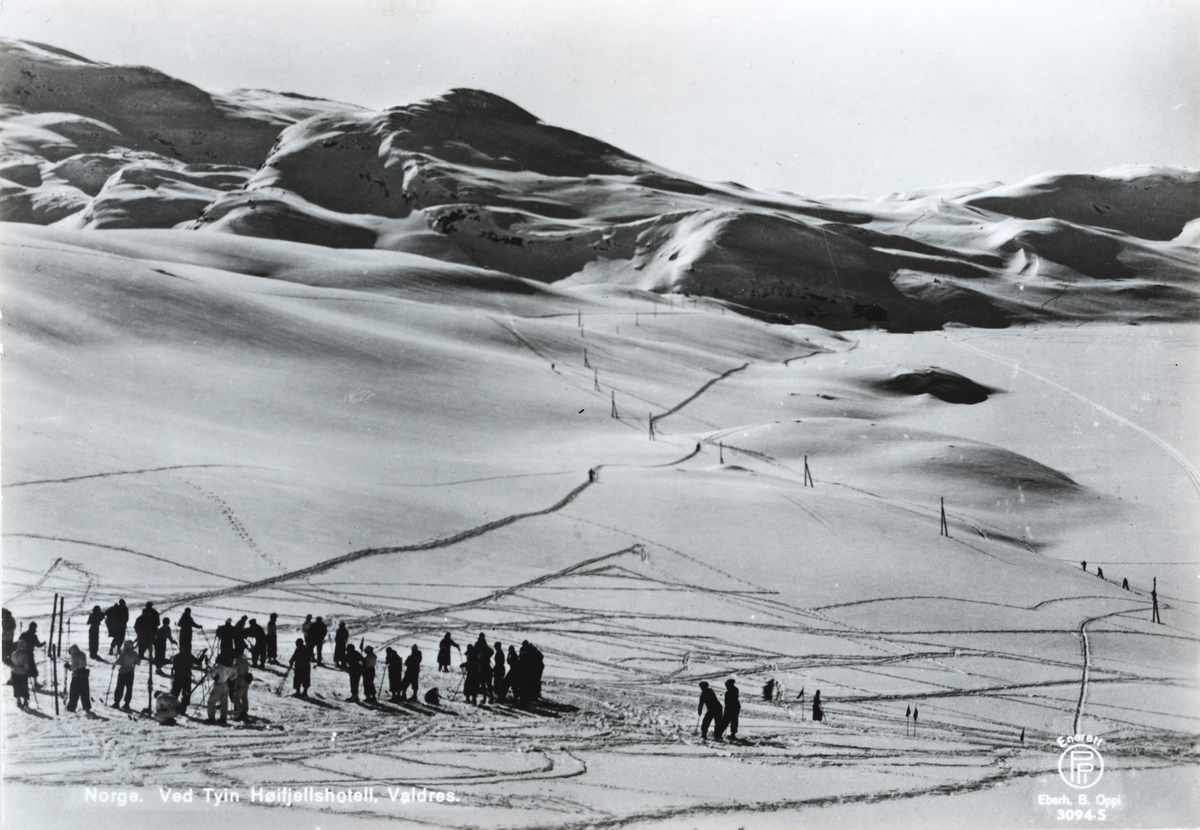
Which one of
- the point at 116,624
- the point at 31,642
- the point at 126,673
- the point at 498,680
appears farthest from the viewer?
the point at 116,624

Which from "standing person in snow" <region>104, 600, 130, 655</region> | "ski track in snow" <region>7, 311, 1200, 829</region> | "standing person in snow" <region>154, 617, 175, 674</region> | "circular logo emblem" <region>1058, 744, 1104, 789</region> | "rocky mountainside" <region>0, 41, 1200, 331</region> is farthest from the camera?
"rocky mountainside" <region>0, 41, 1200, 331</region>

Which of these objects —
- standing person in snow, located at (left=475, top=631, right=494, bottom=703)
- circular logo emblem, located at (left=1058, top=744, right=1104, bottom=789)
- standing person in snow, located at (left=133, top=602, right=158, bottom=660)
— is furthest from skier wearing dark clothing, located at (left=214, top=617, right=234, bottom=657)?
circular logo emblem, located at (left=1058, top=744, right=1104, bottom=789)

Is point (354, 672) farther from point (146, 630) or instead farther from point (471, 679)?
point (146, 630)

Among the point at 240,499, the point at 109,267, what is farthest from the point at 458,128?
the point at 240,499

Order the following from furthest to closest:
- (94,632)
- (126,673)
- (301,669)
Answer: (94,632) → (301,669) → (126,673)

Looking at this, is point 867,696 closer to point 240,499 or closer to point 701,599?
point 701,599

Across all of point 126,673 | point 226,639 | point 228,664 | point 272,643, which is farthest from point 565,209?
point 126,673

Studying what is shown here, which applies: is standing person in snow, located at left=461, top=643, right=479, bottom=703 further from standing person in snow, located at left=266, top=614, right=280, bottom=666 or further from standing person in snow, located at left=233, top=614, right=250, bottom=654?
standing person in snow, located at left=233, top=614, right=250, bottom=654
